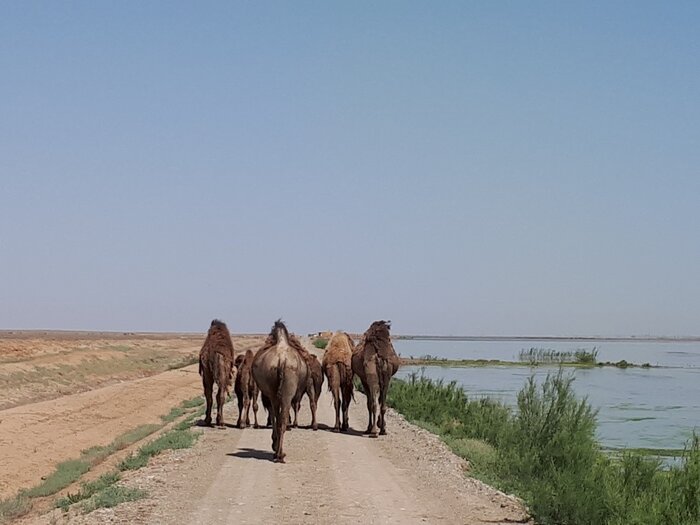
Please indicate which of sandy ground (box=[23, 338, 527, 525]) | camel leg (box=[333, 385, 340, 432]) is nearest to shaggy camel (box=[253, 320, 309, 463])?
sandy ground (box=[23, 338, 527, 525])

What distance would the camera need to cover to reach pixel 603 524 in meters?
12.0

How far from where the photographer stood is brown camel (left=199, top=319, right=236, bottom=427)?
69.3ft

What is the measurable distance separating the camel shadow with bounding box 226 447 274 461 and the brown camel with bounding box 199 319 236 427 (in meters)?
3.74

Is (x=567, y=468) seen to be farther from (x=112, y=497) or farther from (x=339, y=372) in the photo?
(x=339, y=372)

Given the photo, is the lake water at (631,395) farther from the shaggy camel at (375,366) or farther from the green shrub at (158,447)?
the green shrub at (158,447)

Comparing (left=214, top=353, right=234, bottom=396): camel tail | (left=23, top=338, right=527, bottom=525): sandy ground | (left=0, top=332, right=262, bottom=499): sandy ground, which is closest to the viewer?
(left=23, top=338, right=527, bottom=525): sandy ground

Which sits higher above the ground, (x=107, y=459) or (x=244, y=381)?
(x=244, y=381)

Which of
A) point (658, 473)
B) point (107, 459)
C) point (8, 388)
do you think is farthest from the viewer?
point (8, 388)

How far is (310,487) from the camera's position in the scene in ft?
44.2

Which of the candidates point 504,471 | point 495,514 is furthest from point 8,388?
point 495,514

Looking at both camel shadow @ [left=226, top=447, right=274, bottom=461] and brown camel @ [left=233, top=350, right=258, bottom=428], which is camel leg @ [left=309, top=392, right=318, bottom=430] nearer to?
brown camel @ [left=233, top=350, right=258, bottom=428]

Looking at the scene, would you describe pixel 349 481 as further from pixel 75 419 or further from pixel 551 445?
pixel 75 419

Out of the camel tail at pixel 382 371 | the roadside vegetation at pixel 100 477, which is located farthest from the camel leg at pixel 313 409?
the roadside vegetation at pixel 100 477

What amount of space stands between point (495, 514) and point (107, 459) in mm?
12668
